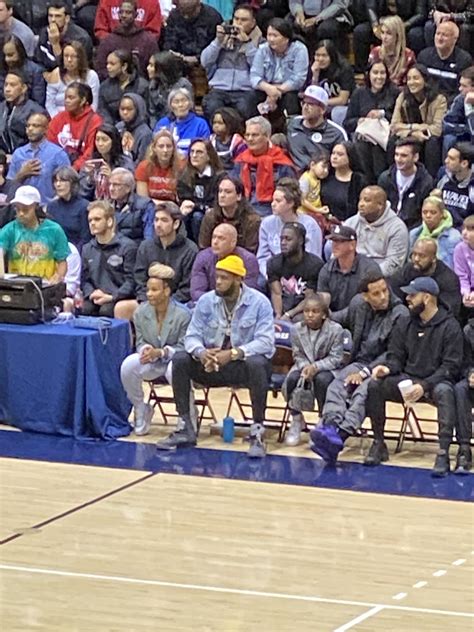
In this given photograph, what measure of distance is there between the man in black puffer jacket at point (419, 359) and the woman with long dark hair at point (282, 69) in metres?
4.64

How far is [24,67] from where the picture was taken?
17406mm

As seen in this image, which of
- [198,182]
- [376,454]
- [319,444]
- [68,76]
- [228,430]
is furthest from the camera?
[68,76]

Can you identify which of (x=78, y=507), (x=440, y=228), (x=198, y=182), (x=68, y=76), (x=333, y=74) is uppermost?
(x=333, y=74)

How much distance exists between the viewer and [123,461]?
40.2 ft

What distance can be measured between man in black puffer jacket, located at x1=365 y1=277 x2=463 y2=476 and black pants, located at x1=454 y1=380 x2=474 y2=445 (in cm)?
5

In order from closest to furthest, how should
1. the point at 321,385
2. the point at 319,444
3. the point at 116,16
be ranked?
the point at 319,444 < the point at 321,385 < the point at 116,16

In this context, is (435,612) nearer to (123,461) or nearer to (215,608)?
(215,608)

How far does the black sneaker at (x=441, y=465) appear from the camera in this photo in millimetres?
11773

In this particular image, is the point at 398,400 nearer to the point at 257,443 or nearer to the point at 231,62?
the point at 257,443

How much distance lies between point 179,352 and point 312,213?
2.65 m

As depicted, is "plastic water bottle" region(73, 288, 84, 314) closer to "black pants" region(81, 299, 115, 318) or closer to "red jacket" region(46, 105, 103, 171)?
"black pants" region(81, 299, 115, 318)

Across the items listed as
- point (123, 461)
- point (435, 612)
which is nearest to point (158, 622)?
point (435, 612)

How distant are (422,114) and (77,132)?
341 centimetres

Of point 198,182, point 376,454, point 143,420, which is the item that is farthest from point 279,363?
point 198,182
